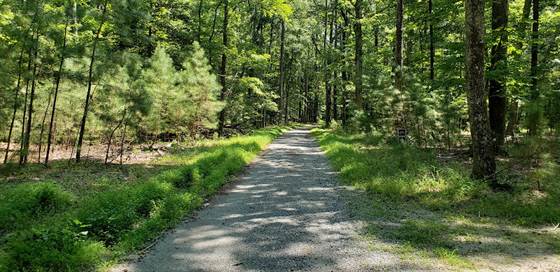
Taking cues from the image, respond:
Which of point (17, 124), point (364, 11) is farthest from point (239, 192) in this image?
point (364, 11)

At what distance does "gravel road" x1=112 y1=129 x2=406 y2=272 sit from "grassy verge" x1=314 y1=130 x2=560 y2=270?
57 centimetres

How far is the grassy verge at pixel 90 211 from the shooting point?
5152mm

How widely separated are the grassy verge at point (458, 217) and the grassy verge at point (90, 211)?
3815 mm

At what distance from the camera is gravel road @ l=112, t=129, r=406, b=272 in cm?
538

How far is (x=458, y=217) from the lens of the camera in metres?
7.55

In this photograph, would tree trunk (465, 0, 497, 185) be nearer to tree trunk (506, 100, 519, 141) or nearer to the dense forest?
the dense forest

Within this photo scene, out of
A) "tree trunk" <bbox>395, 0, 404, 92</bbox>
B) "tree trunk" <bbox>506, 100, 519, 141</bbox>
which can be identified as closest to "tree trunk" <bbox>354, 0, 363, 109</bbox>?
"tree trunk" <bbox>395, 0, 404, 92</bbox>

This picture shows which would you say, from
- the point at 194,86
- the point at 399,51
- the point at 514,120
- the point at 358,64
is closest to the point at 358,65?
the point at 358,64

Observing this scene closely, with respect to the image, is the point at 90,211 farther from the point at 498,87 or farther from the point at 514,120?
the point at 514,120

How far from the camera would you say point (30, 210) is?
26.7 feet

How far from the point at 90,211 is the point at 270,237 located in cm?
324

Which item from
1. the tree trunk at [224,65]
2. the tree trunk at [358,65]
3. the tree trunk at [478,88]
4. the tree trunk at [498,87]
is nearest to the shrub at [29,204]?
the tree trunk at [478,88]

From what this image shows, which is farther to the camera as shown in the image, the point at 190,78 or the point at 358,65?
the point at 358,65

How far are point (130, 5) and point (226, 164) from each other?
7340mm
